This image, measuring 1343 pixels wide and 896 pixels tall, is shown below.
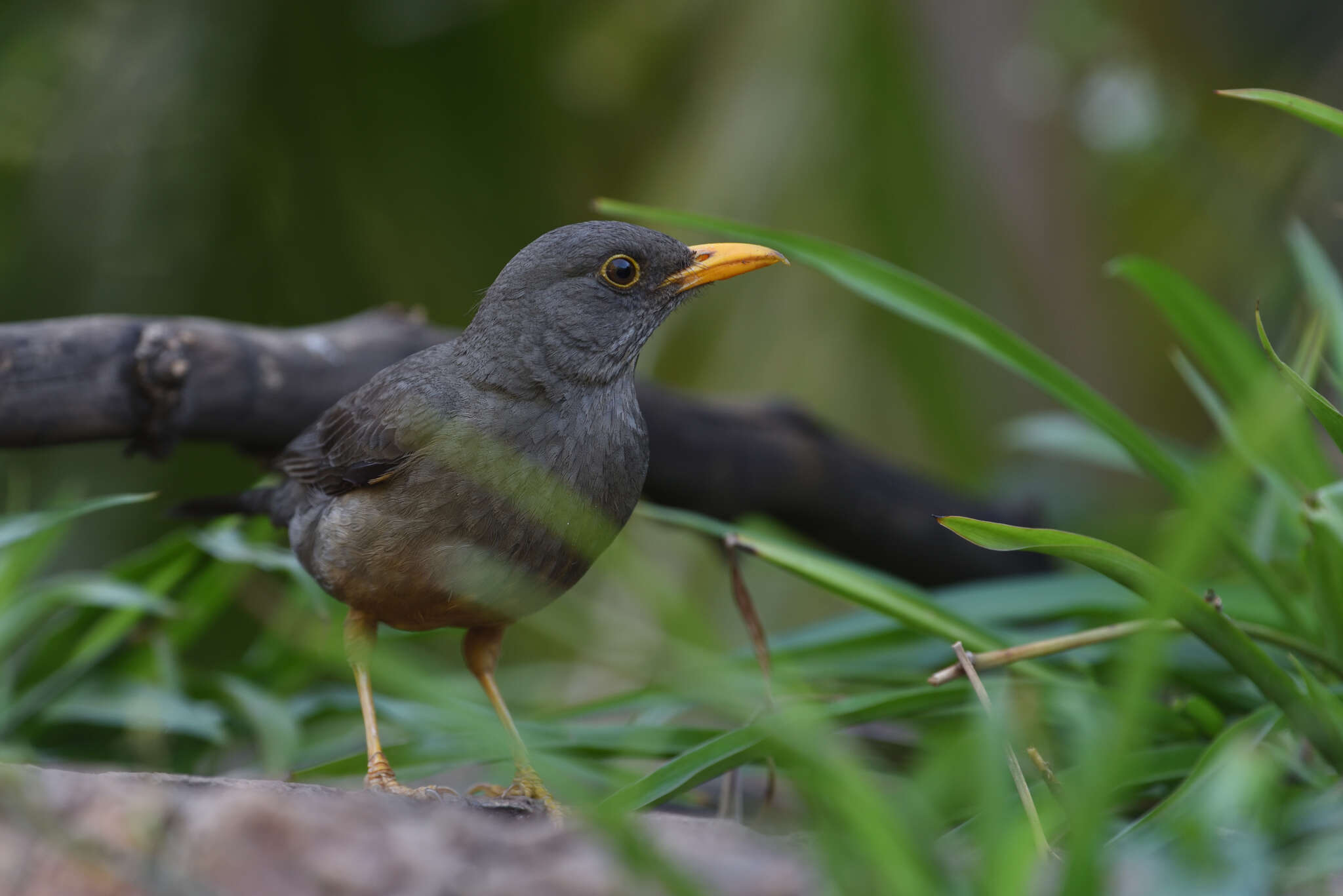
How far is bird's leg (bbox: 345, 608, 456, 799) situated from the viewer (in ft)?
9.10

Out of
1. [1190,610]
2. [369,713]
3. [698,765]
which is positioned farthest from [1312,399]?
[369,713]

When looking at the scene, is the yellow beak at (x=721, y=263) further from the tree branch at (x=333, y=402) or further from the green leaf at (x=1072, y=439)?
the green leaf at (x=1072, y=439)

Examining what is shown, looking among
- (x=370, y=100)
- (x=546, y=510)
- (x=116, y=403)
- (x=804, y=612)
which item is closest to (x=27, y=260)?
(x=370, y=100)

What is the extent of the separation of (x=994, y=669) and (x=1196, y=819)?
121cm

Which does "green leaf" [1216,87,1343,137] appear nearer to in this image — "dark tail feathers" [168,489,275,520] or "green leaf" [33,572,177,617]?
"dark tail feathers" [168,489,275,520]

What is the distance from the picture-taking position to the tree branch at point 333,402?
10.3 feet

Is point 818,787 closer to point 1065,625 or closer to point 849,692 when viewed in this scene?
point 849,692

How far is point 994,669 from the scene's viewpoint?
3.07 metres

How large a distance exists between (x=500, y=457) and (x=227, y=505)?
141 centimetres

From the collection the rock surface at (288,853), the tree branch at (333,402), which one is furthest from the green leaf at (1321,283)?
the rock surface at (288,853)

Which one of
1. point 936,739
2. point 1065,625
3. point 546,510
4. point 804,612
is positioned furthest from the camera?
point 804,612

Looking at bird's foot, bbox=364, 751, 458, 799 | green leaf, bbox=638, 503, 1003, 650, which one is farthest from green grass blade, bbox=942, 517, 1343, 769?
bird's foot, bbox=364, 751, 458, 799

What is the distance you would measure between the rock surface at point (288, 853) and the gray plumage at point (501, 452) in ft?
2.91

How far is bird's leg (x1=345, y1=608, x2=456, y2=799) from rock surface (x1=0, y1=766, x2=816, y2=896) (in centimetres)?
105
